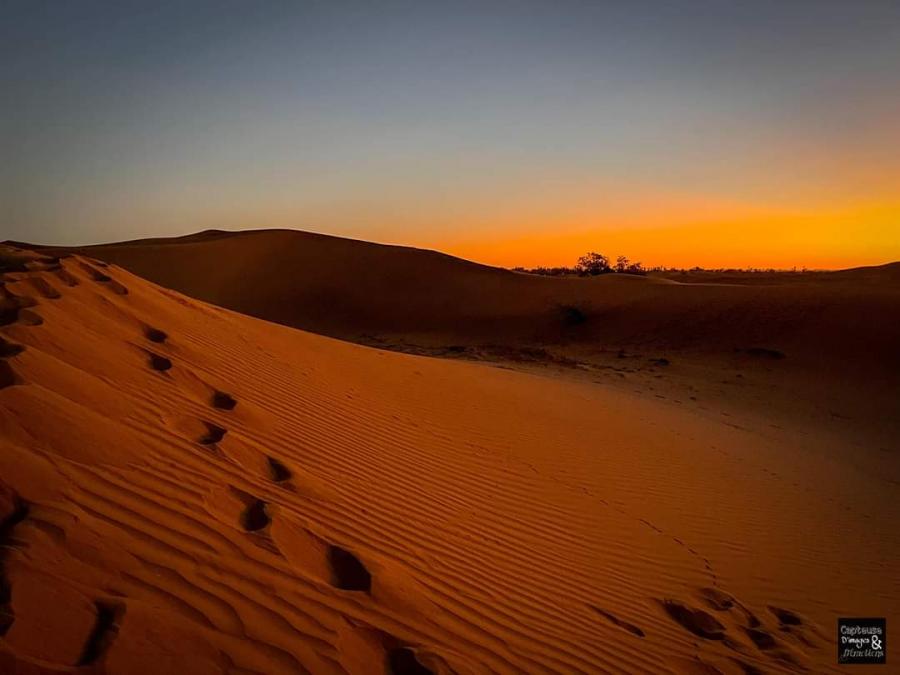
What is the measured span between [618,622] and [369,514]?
1.72m

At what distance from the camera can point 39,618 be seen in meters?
2.06

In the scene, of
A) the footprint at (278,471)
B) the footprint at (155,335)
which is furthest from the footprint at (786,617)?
the footprint at (155,335)

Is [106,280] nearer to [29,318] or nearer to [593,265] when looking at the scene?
[29,318]

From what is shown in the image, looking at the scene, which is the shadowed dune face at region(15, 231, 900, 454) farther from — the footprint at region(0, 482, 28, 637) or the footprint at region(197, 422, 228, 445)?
the footprint at region(0, 482, 28, 637)

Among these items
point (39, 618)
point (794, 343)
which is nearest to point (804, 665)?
point (39, 618)

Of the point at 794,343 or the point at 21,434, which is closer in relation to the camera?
the point at 21,434

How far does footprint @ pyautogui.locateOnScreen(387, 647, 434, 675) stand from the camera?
8.21ft

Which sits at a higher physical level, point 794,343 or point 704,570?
point 794,343

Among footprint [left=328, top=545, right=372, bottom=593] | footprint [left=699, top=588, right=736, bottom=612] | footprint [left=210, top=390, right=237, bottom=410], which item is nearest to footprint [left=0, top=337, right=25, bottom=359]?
footprint [left=210, top=390, right=237, bottom=410]

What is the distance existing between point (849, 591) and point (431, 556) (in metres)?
3.69

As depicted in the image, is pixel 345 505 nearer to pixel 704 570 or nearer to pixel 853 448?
pixel 704 570

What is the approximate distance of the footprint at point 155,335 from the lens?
5.49m

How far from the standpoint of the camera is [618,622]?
3.67 metres

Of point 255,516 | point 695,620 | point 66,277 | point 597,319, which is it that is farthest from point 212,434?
point 597,319
